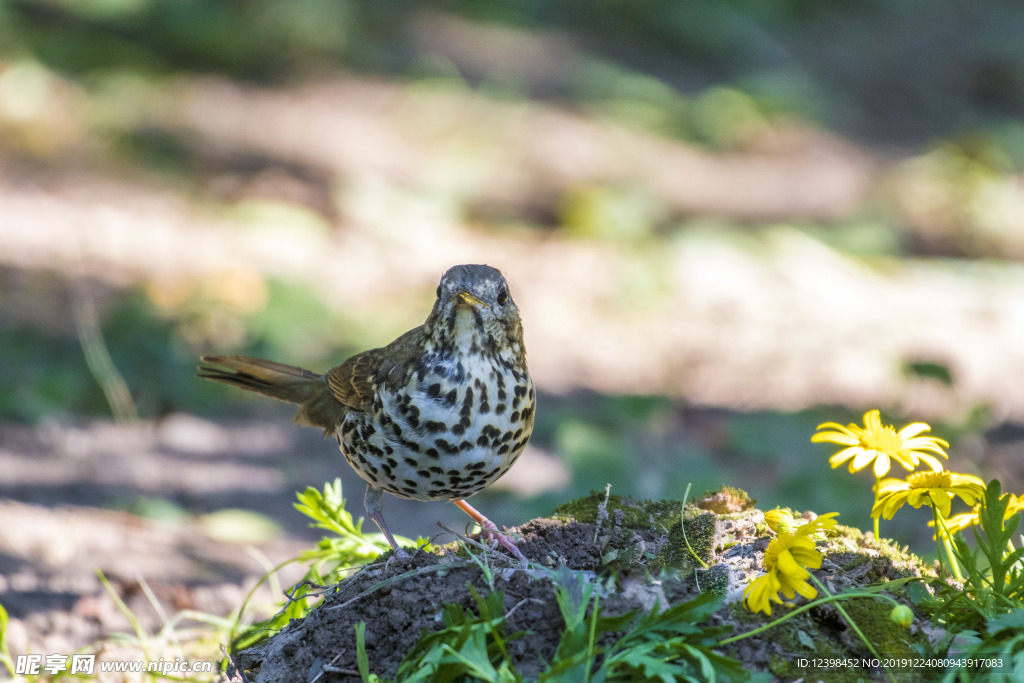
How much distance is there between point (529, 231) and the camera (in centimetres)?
888

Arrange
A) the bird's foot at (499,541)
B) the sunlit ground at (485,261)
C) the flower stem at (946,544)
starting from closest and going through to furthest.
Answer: the flower stem at (946,544) < the bird's foot at (499,541) < the sunlit ground at (485,261)

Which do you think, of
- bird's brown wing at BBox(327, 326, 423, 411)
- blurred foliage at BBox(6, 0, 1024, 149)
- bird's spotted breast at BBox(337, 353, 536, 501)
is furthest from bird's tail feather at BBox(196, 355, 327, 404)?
blurred foliage at BBox(6, 0, 1024, 149)

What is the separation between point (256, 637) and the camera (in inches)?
123

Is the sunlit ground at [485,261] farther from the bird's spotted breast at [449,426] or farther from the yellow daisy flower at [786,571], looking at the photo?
the yellow daisy flower at [786,571]

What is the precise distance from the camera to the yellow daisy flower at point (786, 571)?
7.14 ft

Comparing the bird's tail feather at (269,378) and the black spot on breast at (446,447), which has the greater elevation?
the bird's tail feather at (269,378)

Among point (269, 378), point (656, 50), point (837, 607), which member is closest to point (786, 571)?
point (837, 607)

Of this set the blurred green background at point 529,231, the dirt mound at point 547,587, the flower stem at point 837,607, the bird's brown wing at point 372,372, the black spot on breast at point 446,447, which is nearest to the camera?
the flower stem at point 837,607

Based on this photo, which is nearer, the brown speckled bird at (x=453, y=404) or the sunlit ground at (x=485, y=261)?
the brown speckled bird at (x=453, y=404)

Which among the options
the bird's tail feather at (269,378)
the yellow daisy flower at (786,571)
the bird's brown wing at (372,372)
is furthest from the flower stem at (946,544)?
the bird's tail feather at (269,378)

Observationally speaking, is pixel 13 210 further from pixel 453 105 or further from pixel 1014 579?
Result: pixel 1014 579

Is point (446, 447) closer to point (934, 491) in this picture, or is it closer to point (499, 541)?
point (499, 541)

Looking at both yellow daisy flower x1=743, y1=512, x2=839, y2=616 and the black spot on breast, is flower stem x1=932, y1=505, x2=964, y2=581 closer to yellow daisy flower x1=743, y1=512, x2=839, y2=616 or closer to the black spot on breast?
yellow daisy flower x1=743, y1=512, x2=839, y2=616

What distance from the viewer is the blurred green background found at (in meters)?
5.77
